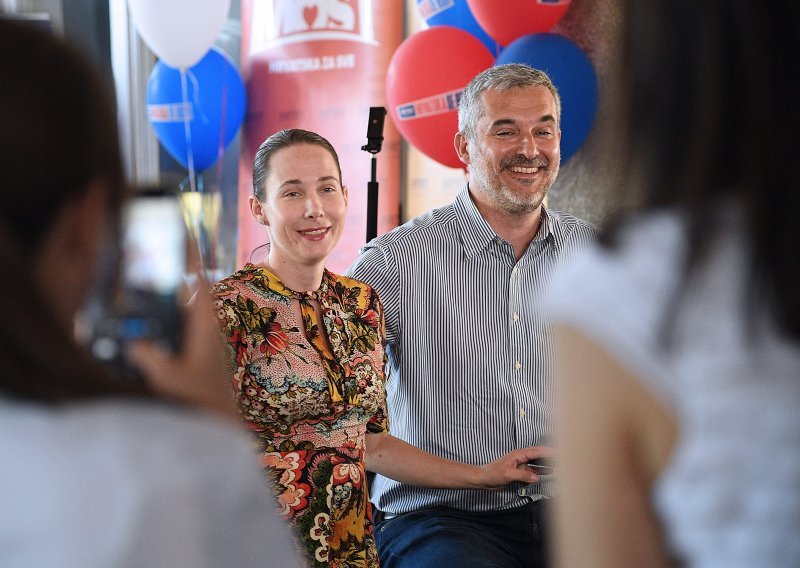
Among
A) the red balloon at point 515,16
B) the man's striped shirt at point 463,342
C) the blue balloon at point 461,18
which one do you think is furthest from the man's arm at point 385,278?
the blue balloon at point 461,18

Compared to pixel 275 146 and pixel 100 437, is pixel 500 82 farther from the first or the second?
pixel 100 437

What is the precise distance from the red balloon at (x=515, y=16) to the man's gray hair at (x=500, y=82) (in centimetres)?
74

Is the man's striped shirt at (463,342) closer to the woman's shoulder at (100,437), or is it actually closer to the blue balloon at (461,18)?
the blue balloon at (461,18)

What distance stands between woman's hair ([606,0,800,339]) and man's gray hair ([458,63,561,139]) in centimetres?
204

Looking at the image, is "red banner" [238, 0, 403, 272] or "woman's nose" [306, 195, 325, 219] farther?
"red banner" [238, 0, 403, 272]

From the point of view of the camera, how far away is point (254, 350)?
6.96 feet

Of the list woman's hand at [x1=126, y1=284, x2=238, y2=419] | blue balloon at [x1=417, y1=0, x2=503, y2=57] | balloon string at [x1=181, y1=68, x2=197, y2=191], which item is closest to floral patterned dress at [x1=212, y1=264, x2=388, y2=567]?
woman's hand at [x1=126, y1=284, x2=238, y2=419]

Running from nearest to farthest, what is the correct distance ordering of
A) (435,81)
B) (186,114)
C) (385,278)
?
1. (385,278)
2. (435,81)
3. (186,114)

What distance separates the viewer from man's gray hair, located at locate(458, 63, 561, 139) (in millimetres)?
2670

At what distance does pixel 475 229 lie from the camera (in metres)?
2.57

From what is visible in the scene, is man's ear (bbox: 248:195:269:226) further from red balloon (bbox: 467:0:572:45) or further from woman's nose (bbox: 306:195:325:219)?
red balloon (bbox: 467:0:572:45)

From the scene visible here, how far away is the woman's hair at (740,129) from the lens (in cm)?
65

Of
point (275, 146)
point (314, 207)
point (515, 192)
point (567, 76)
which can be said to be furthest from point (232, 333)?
point (567, 76)

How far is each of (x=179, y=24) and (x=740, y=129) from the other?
370 cm
